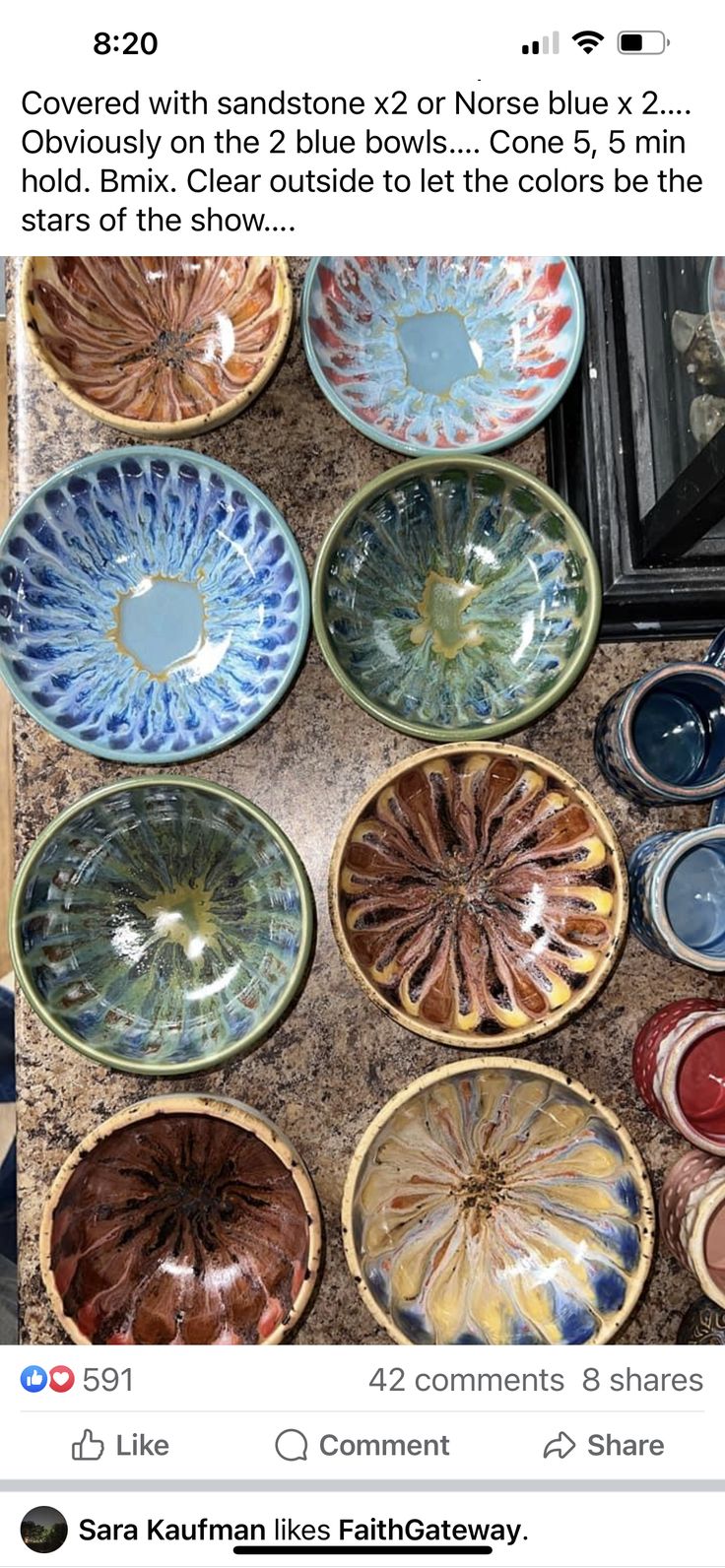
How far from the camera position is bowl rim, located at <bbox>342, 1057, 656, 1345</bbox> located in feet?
3.93

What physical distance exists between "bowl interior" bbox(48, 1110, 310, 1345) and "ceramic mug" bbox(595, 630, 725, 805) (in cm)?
58

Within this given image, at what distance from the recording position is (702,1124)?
1.24 m

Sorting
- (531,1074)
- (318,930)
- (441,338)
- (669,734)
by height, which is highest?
(441,338)

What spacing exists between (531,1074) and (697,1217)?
0.22 metres

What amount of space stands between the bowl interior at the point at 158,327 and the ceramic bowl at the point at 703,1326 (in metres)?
1.20

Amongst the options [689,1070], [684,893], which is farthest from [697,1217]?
[684,893]

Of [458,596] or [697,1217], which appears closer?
[697,1217]

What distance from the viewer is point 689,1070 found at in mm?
1247

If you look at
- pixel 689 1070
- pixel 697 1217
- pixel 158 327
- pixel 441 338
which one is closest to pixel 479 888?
pixel 689 1070

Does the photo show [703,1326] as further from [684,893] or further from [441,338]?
[441,338]

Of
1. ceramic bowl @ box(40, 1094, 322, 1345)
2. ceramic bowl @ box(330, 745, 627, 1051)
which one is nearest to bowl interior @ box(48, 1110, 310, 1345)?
ceramic bowl @ box(40, 1094, 322, 1345)

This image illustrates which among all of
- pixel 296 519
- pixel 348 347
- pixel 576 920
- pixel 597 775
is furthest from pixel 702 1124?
pixel 348 347
